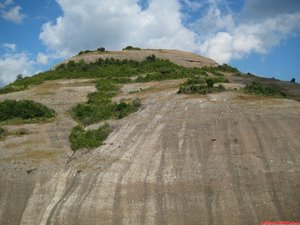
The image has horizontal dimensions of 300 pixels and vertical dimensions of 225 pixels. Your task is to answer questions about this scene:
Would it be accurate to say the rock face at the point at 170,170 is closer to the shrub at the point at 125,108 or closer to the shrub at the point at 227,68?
the shrub at the point at 125,108

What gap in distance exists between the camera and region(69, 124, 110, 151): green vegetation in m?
31.6

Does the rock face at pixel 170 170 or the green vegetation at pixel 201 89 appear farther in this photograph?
the green vegetation at pixel 201 89

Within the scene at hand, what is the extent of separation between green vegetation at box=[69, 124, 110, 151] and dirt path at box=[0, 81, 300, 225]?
726 mm

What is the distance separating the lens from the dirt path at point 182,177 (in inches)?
887

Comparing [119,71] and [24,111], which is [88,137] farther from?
[119,71]

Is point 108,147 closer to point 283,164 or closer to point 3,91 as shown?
point 283,164

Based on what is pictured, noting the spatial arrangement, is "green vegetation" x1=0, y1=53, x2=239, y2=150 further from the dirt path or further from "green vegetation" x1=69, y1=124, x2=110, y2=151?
the dirt path

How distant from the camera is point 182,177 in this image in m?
25.1

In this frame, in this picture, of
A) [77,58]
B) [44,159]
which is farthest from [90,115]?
[77,58]

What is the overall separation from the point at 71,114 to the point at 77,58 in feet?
105

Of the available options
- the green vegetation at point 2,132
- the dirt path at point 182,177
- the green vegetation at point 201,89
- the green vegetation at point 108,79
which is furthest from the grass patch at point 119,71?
the dirt path at point 182,177

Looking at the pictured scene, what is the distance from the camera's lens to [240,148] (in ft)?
88.6

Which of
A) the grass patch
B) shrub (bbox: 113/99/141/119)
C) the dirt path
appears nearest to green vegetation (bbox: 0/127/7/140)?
the dirt path

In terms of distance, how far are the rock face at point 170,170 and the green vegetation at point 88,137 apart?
593mm
